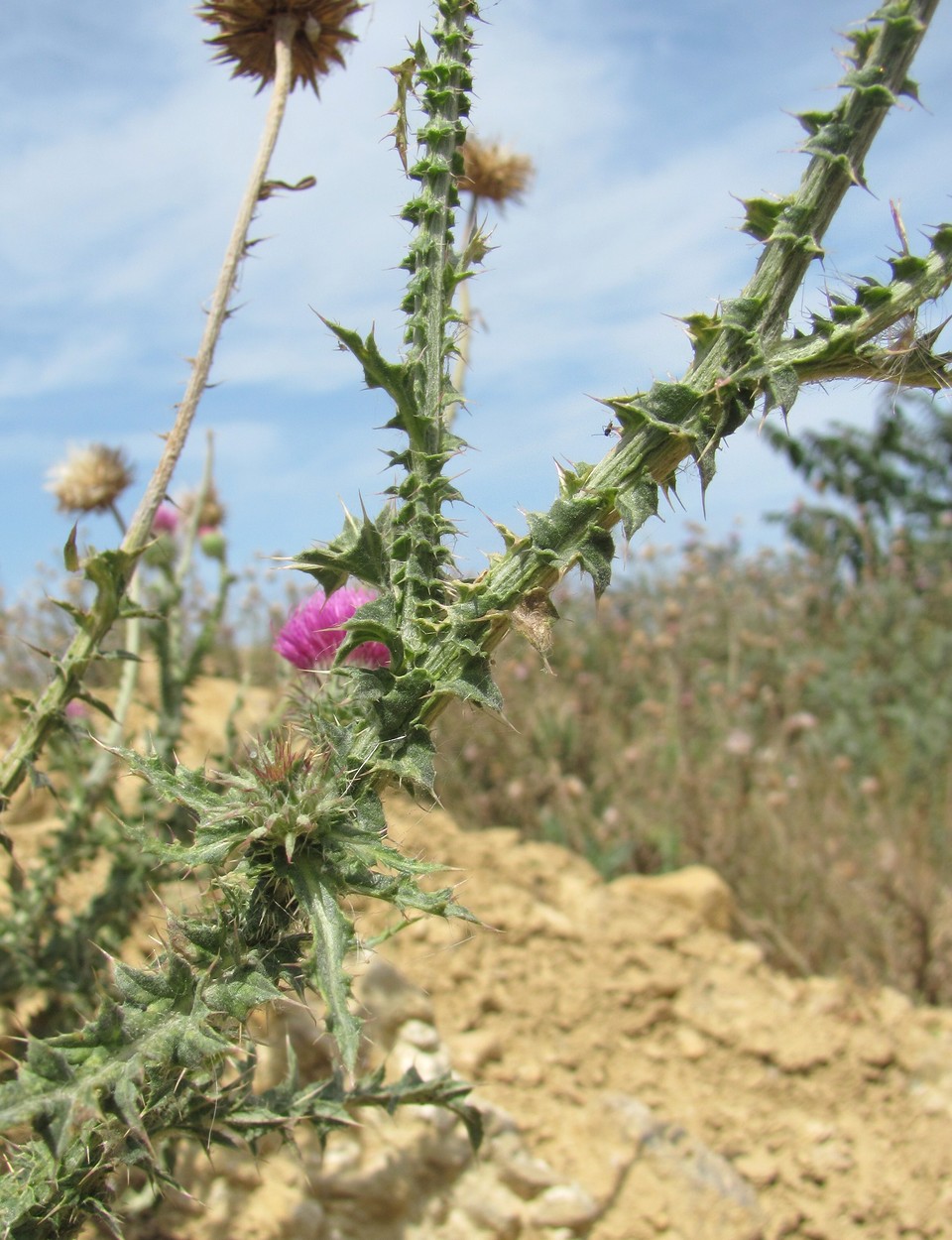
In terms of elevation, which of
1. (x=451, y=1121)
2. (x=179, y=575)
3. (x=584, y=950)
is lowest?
(x=451, y=1121)

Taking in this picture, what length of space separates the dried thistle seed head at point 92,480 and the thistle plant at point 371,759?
2.22 m

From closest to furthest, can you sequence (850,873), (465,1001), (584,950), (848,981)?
(465,1001), (584,950), (848,981), (850,873)

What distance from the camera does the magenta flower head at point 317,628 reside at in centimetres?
214

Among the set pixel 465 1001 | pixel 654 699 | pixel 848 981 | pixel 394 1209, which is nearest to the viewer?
pixel 394 1209

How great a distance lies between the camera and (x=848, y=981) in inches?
162

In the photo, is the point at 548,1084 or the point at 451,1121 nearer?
the point at 451,1121

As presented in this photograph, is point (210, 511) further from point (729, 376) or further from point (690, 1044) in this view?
point (729, 376)

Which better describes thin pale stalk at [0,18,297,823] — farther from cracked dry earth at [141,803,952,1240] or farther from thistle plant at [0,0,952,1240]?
cracked dry earth at [141,803,952,1240]

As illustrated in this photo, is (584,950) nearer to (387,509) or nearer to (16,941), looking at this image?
(16,941)

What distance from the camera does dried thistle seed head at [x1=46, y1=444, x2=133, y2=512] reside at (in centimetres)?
355

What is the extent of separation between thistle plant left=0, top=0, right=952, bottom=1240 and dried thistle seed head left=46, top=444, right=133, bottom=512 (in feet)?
7.28

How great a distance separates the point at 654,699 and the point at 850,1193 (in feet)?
16.1

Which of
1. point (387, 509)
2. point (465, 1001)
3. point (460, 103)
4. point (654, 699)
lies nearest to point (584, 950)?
point (465, 1001)

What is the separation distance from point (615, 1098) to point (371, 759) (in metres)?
2.23
